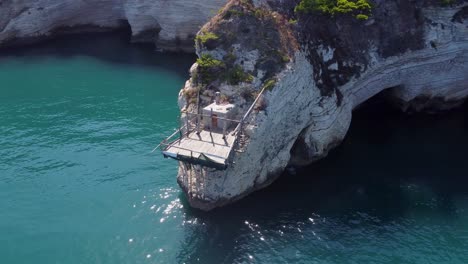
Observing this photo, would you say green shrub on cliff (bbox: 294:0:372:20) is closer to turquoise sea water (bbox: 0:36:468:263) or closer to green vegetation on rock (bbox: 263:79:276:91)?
green vegetation on rock (bbox: 263:79:276:91)

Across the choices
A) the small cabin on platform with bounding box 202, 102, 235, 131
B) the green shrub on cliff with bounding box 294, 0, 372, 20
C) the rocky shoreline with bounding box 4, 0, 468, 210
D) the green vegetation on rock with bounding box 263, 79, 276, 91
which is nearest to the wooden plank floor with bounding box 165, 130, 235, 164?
the small cabin on platform with bounding box 202, 102, 235, 131

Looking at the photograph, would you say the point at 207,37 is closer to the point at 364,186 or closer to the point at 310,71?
the point at 310,71

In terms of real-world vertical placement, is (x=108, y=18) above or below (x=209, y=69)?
above

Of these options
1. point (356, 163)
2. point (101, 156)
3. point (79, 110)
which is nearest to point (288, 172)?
point (356, 163)

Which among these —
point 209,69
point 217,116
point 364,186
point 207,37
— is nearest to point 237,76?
point 209,69

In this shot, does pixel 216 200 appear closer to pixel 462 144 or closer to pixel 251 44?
pixel 251 44

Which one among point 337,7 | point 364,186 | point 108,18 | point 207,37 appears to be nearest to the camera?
point 207,37

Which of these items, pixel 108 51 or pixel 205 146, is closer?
pixel 205 146
